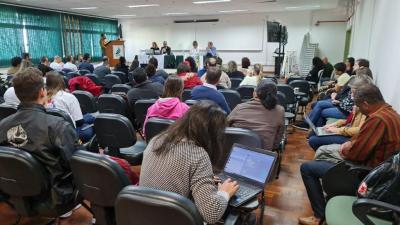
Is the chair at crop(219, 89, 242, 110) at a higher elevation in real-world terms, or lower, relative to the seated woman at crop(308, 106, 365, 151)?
higher

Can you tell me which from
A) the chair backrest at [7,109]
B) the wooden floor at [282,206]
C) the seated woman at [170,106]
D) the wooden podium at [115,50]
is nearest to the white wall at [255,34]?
the wooden podium at [115,50]

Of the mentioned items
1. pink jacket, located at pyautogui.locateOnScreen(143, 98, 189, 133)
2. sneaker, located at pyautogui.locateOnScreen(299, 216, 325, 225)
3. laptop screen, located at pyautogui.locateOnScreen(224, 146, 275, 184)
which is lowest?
sneaker, located at pyautogui.locateOnScreen(299, 216, 325, 225)

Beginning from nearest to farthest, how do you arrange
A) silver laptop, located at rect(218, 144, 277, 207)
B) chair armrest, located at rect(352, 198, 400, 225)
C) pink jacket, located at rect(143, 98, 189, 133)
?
chair armrest, located at rect(352, 198, 400, 225)
silver laptop, located at rect(218, 144, 277, 207)
pink jacket, located at rect(143, 98, 189, 133)

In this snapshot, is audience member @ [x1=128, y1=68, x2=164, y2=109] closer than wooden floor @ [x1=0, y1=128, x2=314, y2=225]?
No

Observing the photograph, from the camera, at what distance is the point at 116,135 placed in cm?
258

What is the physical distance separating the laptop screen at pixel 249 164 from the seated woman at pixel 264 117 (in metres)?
0.87

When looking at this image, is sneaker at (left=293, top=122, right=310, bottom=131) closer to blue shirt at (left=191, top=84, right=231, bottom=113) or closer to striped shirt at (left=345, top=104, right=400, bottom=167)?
blue shirt at (left=191, top=84, right=231, bottom=113)

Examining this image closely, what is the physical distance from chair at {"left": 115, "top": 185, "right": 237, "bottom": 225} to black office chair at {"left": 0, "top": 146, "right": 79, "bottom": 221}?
0.87m

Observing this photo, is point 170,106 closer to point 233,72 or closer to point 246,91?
point 246,91

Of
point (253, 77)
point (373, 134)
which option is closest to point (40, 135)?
point (373, 134)

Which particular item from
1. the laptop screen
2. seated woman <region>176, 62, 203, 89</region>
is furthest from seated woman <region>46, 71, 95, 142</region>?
seated woman <region>176, 62, 203, 89</region>

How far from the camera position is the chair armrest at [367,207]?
1.41 metres

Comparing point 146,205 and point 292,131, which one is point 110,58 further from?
point 146,205

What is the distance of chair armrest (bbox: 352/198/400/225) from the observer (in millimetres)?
1406
